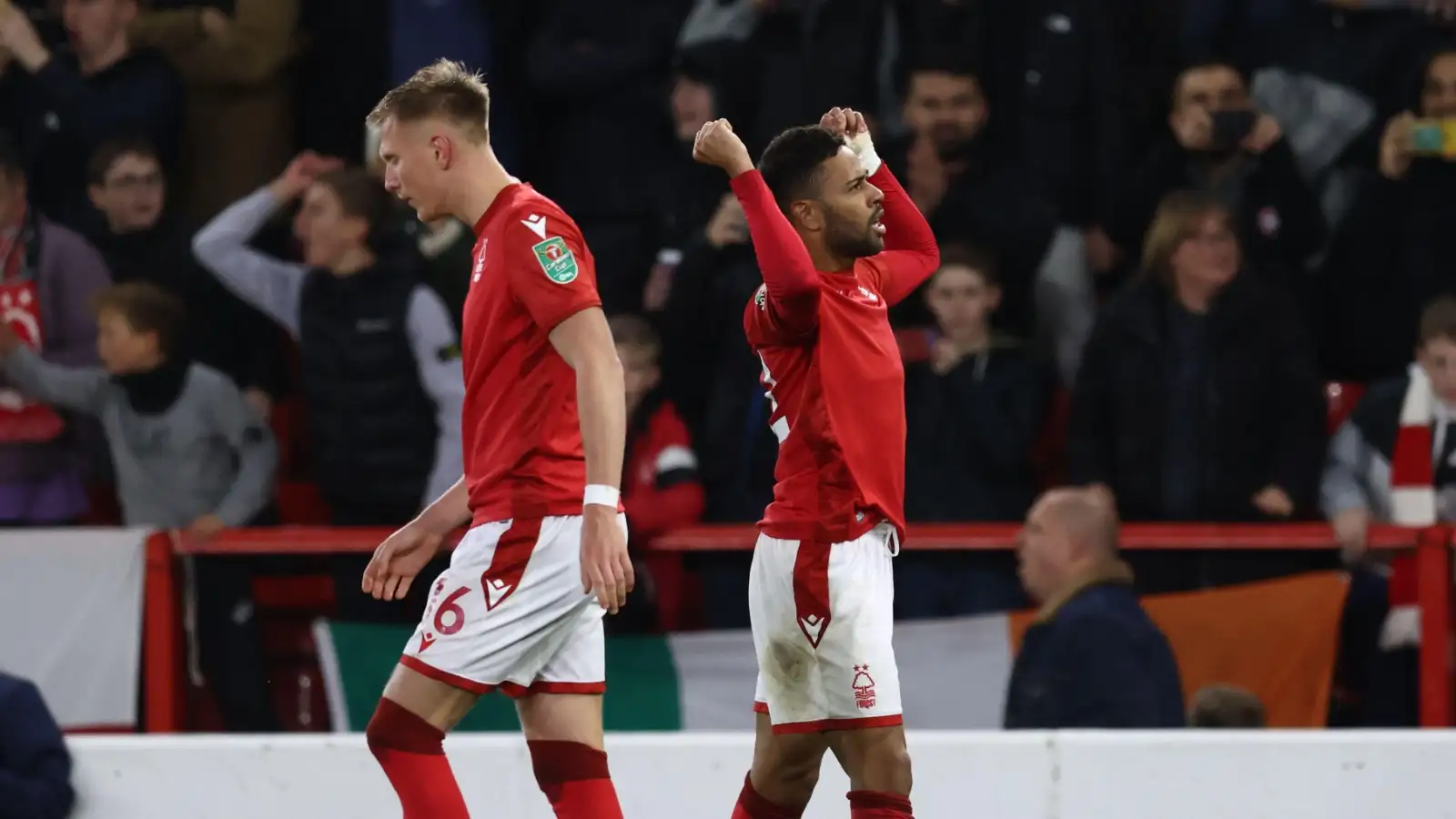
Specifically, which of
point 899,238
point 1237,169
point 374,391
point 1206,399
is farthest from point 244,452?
point 1237,169

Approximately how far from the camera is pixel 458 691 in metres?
4.54

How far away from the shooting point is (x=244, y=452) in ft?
Answer: 26.0

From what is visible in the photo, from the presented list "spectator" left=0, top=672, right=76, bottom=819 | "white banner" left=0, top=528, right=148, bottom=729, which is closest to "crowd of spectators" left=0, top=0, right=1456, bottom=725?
"white banner" left=0, top=528, right=148, bottom=729

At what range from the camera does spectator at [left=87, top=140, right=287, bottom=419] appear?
8.34m

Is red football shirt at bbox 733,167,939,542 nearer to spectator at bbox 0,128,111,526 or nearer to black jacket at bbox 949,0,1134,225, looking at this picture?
black jacket at bbox 949,0,1134,225

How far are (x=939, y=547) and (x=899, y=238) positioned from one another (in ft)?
7.40

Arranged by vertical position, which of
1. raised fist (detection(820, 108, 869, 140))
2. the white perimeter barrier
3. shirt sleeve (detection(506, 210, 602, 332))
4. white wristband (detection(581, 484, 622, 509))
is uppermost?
raised fist (detection(820, 108, 869, 140))

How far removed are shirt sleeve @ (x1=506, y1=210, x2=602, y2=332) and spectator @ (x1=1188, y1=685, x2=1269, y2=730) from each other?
2853mm

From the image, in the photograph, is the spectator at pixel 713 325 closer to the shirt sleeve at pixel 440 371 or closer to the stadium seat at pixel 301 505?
the shirt sleeve at pixel 440 371

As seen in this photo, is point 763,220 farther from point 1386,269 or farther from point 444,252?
point 1386,269

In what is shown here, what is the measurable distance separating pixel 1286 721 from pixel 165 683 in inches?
141

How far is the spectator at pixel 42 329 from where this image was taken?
802cm

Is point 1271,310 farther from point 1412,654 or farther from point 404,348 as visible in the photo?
point 404,348

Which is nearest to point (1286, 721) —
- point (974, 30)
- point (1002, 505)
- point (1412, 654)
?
point (1412, 654)
